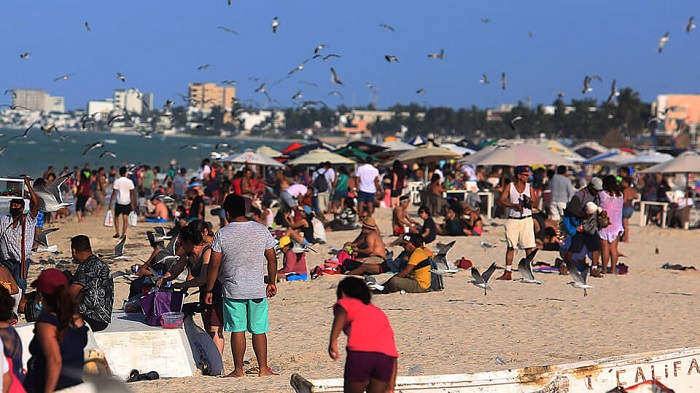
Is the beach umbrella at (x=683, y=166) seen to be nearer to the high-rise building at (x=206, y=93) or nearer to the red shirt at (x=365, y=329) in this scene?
the red shirt at (x=365, y=329)

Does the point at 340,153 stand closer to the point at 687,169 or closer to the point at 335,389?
the point at 687,169

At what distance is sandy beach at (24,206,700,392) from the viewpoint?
26.5ft

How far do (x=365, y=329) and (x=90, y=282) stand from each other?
2.69 meters

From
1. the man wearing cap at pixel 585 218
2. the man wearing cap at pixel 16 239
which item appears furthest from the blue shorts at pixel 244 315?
the man wearing cap at pixel 585 218

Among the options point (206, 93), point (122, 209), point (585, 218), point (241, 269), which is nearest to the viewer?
point (241, 269)

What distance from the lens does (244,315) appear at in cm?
719

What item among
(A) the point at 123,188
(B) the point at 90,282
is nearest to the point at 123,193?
(A) the point at 123,188

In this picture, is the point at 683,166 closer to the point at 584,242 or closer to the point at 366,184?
the point at 366,184

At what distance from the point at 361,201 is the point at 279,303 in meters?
8.43

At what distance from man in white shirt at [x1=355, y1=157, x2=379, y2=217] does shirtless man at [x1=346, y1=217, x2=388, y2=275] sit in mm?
5738

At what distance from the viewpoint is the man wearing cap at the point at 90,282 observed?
714 cm

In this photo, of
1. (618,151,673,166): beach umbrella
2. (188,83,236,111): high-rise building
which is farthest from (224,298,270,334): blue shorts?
(188,83,236,111): high-rise building

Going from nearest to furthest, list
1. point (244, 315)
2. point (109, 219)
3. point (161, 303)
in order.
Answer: point (244, 315) → point (161, 303) → point (109, 219)

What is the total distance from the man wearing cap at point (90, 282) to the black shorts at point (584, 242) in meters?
7.29
